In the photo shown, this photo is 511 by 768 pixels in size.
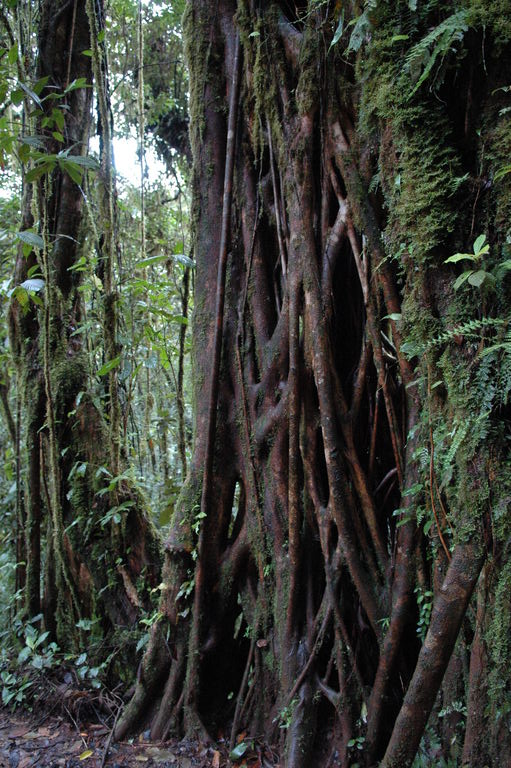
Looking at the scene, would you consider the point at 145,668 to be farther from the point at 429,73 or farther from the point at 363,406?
the point at 429,73

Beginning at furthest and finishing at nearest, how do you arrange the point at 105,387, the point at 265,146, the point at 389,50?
the point at 105,387, the point at 265,146, the point at 389,50

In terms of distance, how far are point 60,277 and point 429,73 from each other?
309cm

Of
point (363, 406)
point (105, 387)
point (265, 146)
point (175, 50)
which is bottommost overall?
point (363, 406)

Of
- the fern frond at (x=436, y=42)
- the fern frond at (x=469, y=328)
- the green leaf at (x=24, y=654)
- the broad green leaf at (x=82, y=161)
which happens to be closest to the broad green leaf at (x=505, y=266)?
the fern frond at (x=469, y=328)

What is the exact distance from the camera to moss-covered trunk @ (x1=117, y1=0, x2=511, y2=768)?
1710 millimetres

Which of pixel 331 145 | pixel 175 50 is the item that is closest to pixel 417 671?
pixel 331 145

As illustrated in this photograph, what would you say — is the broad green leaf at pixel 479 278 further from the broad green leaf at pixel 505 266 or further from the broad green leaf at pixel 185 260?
the broad green leaf at pixel 185 260

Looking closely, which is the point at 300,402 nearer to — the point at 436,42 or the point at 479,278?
the point at 479,278

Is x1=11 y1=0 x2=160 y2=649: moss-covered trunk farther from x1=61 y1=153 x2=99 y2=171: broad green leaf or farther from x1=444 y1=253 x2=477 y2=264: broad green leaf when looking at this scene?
x1=444 y1=253 x2=477 y2=264: broad green leaf

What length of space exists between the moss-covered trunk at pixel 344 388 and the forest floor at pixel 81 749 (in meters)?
0.12

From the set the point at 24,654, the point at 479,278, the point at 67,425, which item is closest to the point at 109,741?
the point at 24,654

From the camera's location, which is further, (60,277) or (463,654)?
(60,277)

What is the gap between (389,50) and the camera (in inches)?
76.5

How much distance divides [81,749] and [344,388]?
89.1 inches
